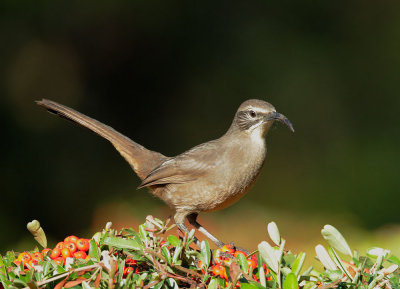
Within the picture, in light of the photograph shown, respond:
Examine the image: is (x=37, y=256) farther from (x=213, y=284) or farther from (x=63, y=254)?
(x=213, y=284)

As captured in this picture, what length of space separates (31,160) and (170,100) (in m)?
2.46

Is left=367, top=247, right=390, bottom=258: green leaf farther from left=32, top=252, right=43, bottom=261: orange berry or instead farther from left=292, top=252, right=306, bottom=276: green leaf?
left=32, top=252, right=43, bottom=261: orange berry

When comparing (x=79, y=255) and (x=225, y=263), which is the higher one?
(x=225, y=263)

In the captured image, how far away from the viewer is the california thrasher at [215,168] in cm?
393

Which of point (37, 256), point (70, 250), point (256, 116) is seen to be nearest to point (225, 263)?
point (70, 250)

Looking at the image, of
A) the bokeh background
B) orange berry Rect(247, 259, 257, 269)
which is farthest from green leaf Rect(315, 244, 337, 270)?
the bokeh background

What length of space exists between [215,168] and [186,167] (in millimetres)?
273

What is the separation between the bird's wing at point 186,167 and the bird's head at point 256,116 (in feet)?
0.86

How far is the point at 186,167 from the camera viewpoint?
4.22 meters

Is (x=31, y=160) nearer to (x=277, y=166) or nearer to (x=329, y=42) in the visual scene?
(x=277, y=166)

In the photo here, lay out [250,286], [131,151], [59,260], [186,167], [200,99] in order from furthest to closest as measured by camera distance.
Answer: [200,99] → [131,151] → [186,167] → [59,260] → [250,286]

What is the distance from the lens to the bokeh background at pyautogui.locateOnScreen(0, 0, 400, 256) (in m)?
7.34

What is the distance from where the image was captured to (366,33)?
31.9 feet

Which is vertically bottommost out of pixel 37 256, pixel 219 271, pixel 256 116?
pixel 37 256
